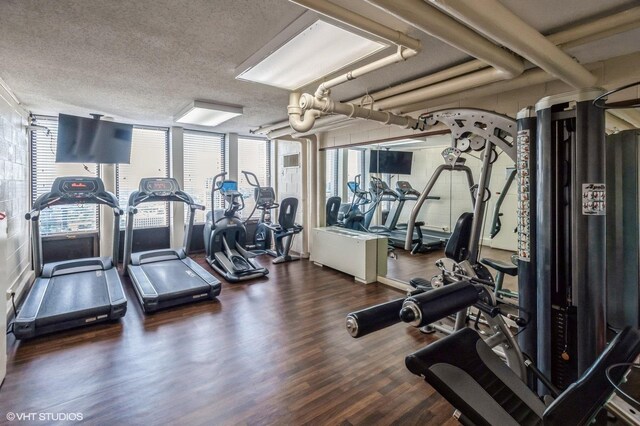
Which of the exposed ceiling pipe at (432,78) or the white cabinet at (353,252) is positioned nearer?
the exposed ceiling pipe at (432,78)

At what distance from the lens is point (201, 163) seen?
638 centimetres

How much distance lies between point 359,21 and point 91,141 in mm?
4343

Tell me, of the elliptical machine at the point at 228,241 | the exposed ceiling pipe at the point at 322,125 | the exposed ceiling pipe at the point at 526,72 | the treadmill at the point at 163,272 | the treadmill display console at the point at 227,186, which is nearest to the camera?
the exposed ceiling pipe at the point at 526,72

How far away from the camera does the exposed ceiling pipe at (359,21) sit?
5.12 ft

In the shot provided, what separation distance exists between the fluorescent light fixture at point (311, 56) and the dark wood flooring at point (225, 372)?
7.75 feet

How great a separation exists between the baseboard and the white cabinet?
3.78 meters

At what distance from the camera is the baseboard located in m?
3.25

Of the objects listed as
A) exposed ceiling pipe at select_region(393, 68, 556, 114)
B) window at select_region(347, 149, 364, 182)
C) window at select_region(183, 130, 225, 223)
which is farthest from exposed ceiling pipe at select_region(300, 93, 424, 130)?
window at select_region(183, 130, 225, 223)

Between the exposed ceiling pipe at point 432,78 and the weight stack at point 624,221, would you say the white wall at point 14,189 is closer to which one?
the exposed ceiling pipe at point 432,78

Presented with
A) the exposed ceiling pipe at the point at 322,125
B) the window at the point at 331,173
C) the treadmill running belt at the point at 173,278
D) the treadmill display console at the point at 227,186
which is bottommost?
the treadmill running belt at the point at 173,278

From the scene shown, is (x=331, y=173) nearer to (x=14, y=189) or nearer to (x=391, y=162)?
(x=391, y=162)

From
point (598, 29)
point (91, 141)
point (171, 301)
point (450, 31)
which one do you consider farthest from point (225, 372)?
point (91, 141)

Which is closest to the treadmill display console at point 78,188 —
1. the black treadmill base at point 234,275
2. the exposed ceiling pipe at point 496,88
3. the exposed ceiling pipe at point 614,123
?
the black treadmill base at point 234,275

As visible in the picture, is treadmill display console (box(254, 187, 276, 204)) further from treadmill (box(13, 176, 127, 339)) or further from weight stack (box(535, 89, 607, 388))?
weight stack (box(535, 89, 607, 388))
